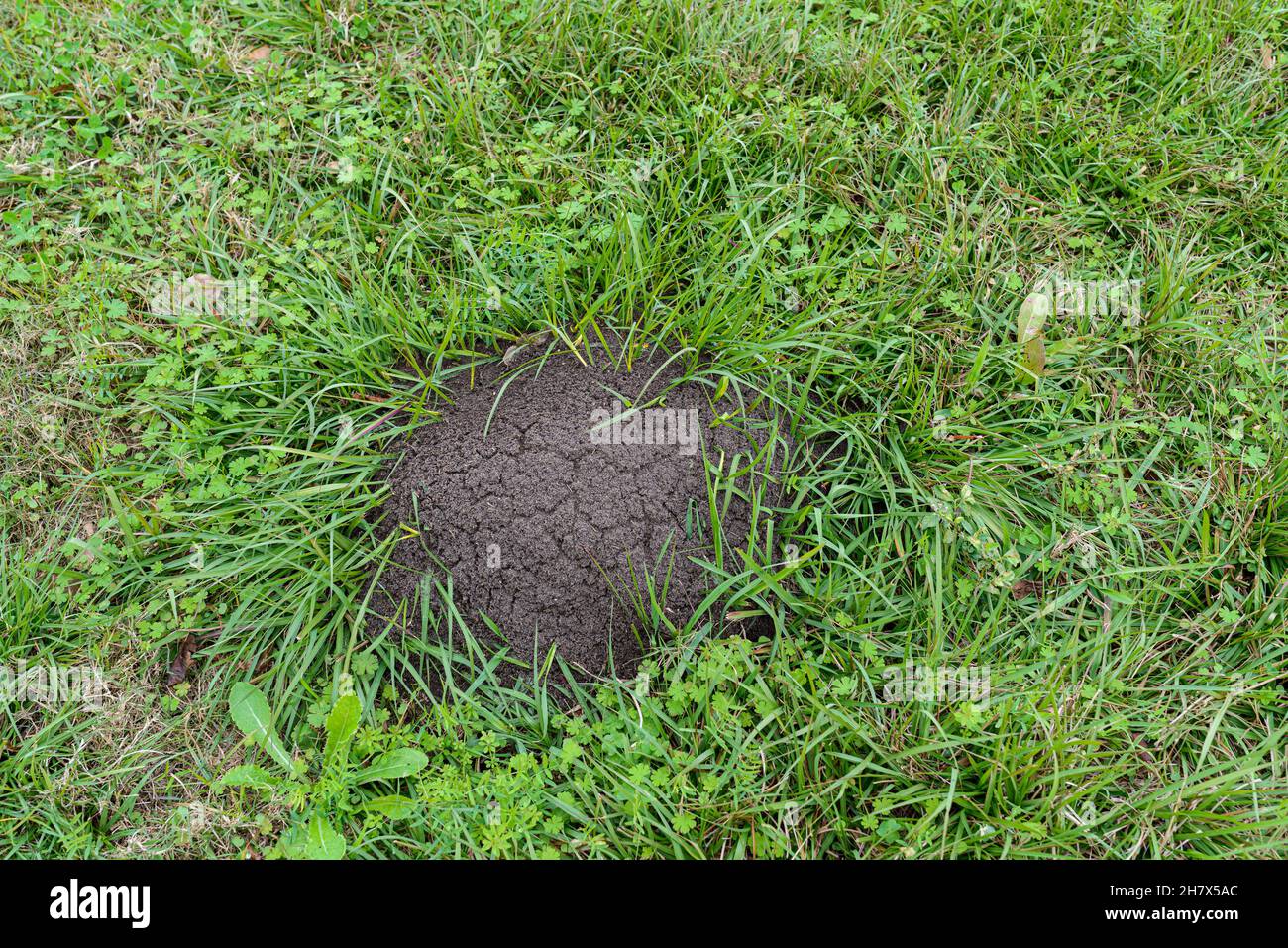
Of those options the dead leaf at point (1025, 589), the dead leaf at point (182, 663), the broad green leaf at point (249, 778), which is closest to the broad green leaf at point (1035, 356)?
the dead leaf at point (1025, 589)

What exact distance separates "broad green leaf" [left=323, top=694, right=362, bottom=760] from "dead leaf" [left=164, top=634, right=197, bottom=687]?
0.52m

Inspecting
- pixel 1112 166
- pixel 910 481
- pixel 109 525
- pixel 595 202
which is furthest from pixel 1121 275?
→ pixel 109 525

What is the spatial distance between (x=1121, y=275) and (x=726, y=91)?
1518 mm

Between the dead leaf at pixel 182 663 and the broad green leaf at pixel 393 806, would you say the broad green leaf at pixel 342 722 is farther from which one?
the dead leaf at pixel 182 663

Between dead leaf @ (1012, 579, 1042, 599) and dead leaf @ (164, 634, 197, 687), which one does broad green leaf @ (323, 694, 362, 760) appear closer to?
dead leaf @ (164, 634, 197, 687)

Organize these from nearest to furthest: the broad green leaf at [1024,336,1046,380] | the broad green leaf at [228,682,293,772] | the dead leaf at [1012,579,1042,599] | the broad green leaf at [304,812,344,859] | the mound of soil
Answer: the broad green leaf at [304,812,344,859]
the broad green leaf at [228,682,293,772]
the mound of soil
the dead leaf at [1012,579,1042,599]
the broad green leaf at [1024,336,1046,380]

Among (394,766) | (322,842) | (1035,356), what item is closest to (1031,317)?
(1035,356)

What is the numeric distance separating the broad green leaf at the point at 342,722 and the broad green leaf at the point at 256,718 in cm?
12

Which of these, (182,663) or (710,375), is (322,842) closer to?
(182,663)

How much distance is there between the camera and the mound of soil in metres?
2.34

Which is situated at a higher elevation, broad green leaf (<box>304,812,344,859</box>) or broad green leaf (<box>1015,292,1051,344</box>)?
broad green leaf (<box>1015,292,1051,344</box>)

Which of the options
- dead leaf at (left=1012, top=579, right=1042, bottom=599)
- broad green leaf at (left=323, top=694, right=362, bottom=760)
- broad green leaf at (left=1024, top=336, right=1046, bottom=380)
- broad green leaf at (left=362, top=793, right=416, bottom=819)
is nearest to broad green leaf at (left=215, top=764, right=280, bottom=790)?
broad green leaf at (left=323, top=694, right=362, bottom=760)

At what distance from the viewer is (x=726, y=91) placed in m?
3.05

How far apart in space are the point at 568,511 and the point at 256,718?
1.01 meters
